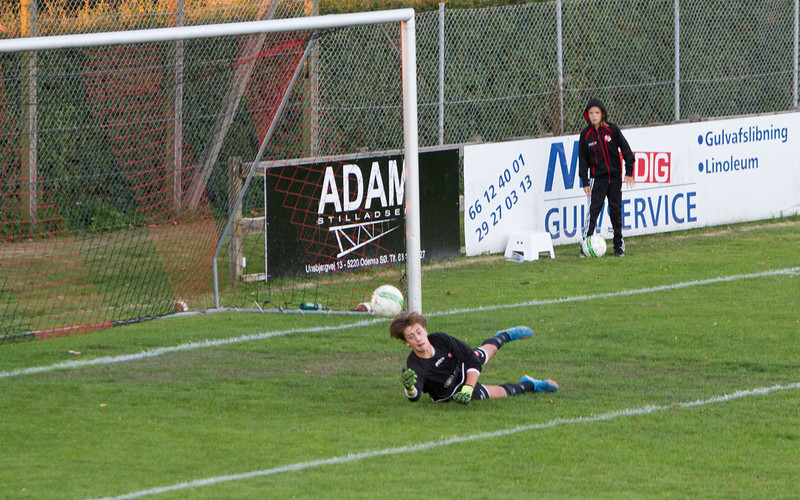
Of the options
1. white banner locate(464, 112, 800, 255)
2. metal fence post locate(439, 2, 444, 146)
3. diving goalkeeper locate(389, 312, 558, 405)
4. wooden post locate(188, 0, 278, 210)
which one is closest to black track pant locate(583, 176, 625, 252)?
white banner locate(464, 112, 800, 255)

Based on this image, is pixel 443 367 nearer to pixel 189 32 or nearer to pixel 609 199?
pixel 189 32

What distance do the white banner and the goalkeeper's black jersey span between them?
5948mm

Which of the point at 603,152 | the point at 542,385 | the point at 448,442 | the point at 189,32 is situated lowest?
the point at 448,442

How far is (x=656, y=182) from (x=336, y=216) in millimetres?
4848

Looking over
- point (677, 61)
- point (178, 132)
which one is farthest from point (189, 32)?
point (677, 61)

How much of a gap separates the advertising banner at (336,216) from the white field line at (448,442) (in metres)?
5.26

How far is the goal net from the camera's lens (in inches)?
429

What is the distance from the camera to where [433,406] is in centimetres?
787

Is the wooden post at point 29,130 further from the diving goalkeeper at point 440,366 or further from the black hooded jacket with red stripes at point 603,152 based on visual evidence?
the black hooded jacket with red stripes at point 603,152

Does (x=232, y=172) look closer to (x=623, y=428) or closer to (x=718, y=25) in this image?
(x=623, y=428)

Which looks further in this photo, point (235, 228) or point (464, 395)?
point (235, 228)

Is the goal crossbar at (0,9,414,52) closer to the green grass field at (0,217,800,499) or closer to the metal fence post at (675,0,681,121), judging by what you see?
the green grass field at (0,217,800,499)

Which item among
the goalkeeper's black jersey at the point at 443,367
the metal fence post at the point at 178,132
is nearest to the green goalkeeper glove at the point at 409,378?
the goalkeeper's black jersey at the point at 443,367

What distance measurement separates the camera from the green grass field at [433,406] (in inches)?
247
